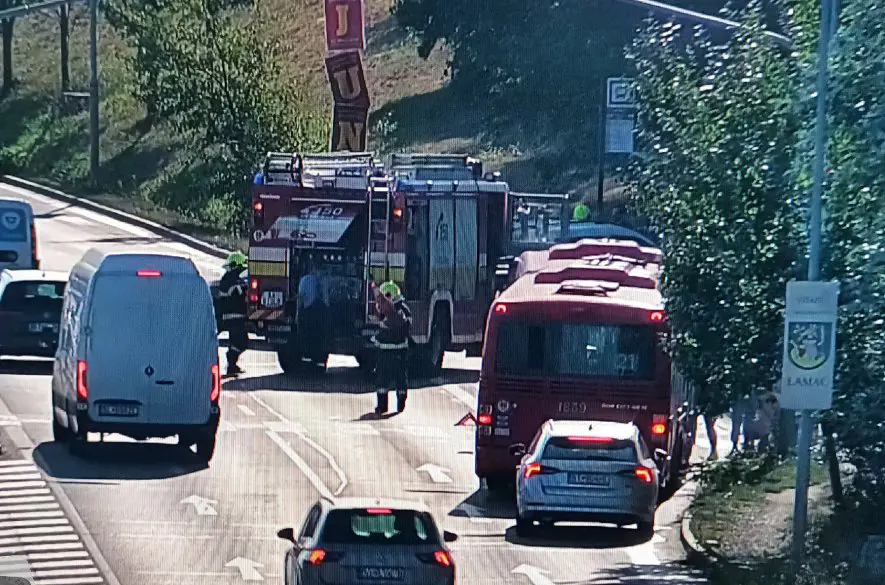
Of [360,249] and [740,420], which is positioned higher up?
[360,249]

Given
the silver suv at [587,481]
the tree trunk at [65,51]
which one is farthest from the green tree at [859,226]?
the tree trunk at [65,51]

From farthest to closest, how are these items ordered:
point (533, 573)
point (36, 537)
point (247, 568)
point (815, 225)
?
point (36, 537) → point (533, 573) → point (247, 568) → point (815, 225)

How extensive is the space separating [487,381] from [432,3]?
4214cm

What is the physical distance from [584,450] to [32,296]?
45.6 feet

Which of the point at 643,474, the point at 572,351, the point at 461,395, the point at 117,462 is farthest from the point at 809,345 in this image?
the point at 461,395

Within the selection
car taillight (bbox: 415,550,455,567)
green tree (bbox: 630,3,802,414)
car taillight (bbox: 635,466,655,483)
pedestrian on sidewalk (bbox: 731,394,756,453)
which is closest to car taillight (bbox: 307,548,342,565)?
car taillight (bbox: 415,550,455,567)

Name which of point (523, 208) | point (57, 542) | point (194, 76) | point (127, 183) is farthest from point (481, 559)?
point (127, 183)

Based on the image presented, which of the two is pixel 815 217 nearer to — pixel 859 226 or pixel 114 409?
pixel 859 226

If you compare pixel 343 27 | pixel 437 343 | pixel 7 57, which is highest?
pixel 343 27

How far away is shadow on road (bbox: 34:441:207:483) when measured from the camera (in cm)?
2207

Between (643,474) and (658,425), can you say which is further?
(658,425)

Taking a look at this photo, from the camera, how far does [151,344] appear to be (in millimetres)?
22297

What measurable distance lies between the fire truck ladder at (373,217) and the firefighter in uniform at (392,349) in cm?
216

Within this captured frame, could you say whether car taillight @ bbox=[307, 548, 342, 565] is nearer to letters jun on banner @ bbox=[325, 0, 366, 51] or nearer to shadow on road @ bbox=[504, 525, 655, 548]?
shadow on road @ bbox=[504, 525, 655, 548]
